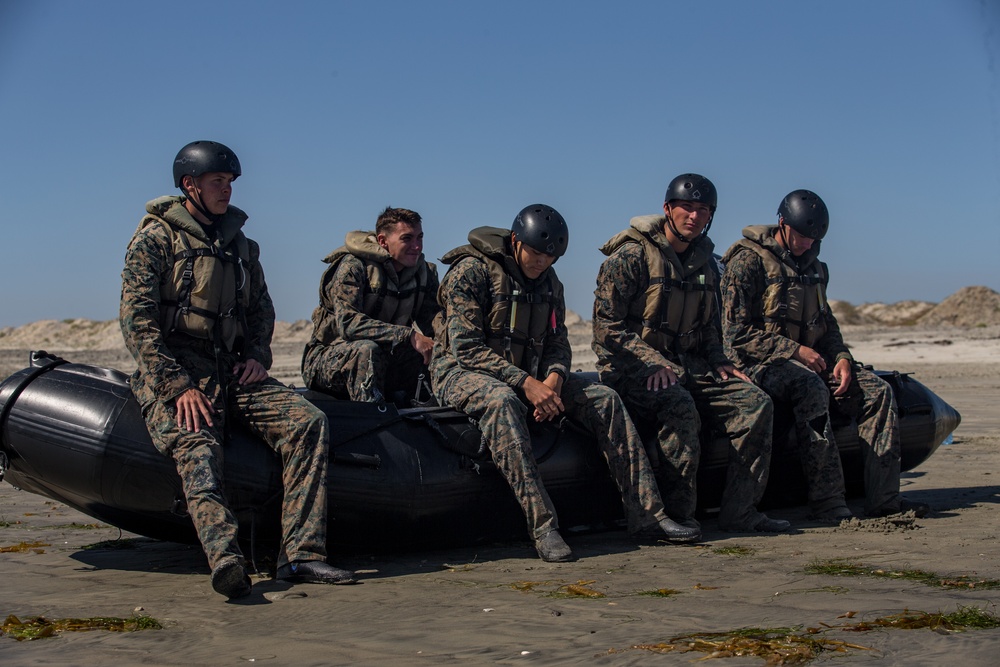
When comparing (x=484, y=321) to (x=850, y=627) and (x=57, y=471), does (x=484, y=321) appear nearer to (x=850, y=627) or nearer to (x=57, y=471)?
(x=57, y=471)

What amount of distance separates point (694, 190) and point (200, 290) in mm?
3101

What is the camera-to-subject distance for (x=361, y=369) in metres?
7.50

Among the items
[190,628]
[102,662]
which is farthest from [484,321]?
[102,662]

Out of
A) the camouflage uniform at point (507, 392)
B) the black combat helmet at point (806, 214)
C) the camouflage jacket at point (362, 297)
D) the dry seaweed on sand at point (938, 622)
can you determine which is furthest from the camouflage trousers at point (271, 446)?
the black combat helmet at point (806, 214)

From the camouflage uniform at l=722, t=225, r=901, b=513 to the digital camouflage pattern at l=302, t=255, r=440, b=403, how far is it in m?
2.11

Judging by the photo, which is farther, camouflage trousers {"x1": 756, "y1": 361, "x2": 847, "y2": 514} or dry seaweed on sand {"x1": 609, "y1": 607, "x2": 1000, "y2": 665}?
camouflage trousers {"x1": 756, "y1": 361, "x2": 847, "y2": 514}

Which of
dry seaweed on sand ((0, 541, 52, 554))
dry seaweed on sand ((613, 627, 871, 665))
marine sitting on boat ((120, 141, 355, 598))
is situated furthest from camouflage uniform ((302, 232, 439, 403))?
dry seaweed on sand ((613, 627, 871, 665))

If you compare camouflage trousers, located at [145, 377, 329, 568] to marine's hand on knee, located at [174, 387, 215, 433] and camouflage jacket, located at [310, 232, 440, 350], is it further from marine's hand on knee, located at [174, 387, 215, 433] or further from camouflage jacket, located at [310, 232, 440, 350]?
camouflage jacket, located at [310, 232, 440, 350]

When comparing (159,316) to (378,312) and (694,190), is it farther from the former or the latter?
(694,190)

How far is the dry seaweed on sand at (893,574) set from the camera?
5105 millimetres

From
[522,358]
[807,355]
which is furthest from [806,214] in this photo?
[522,358]

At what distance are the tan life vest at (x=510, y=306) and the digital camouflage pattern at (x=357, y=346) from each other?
816 millimetres

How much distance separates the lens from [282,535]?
5.80 metres

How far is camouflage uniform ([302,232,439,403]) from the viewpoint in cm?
757
